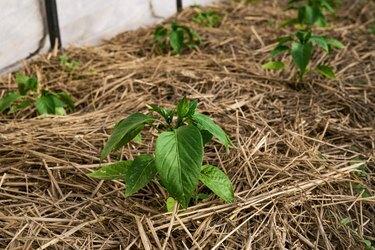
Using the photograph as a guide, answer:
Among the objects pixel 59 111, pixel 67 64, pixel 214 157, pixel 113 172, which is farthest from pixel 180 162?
pixel 67 64

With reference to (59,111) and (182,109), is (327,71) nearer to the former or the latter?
(182,109)

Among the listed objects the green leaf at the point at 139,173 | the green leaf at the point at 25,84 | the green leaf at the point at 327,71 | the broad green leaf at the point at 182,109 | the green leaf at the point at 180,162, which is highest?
the broad green leaf at the point at 182,109

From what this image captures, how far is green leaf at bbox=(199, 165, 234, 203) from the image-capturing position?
153cm

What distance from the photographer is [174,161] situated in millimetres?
1425

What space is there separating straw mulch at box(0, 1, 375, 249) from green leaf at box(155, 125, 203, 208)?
0.14 metres

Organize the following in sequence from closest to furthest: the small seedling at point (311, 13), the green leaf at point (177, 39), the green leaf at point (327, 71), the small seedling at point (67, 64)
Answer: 1. the green leaf at point (327, 71)
2. the small seedling at point (67, 64)
3. the green leaf at point (177, 39)
4. the small seedling at point (311, 13)

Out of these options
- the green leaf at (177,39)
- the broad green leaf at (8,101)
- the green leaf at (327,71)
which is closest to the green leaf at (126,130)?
the broad green leaf at (8,101)

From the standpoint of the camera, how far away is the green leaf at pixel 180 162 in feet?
4.61

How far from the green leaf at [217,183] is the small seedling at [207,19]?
186 centimetres

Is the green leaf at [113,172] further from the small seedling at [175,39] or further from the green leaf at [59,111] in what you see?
the small seedling at [175,39]

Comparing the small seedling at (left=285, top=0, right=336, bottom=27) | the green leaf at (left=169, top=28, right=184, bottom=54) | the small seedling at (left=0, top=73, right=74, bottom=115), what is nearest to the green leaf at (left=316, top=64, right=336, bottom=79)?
the small seedling at (left=285, top=0, right=336, bottom=27)

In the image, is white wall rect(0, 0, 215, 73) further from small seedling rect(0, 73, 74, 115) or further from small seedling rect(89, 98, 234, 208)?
small seedling rect(89, 98, 234, 208)

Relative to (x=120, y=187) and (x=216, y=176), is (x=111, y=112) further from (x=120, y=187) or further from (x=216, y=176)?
(x=216, y=176)

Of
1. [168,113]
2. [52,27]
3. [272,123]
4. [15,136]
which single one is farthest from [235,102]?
[52,27]
